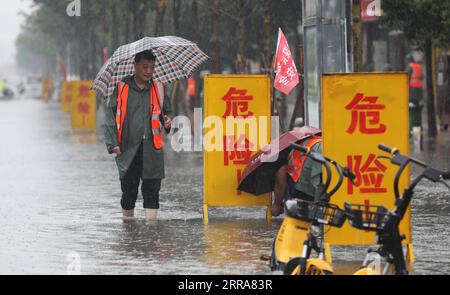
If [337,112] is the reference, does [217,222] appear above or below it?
below

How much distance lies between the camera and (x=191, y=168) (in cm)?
2061

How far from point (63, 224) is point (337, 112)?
387 cm

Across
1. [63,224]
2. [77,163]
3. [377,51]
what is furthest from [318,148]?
[377,51]

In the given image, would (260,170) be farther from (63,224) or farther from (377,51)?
(377,51)

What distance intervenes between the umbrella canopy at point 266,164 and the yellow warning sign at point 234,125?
253 millimetres

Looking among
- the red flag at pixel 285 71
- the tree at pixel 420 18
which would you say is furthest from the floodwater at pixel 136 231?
the tree at pixel 420 18

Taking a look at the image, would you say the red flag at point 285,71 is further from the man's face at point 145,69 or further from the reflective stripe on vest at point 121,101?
the reflective stripe on vest at point 121,101

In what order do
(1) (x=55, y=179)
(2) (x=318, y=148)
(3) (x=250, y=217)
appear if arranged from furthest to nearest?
(1) (x=55, y=179)
(3) (x=250, y=217)
(2) (x=318, y=148)

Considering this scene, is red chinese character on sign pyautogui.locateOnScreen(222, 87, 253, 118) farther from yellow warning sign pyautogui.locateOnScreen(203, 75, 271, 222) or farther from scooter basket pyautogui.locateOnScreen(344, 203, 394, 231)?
scooter basket pyautogui.locateOnScreen(344, 203, 394, 231)

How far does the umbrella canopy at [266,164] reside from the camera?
465 inches

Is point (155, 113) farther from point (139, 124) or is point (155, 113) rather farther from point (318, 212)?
point (318, 212)

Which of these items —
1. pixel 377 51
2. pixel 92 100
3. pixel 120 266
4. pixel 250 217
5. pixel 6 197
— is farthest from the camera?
pixel 377 51

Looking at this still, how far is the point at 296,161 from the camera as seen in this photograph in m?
11.9
